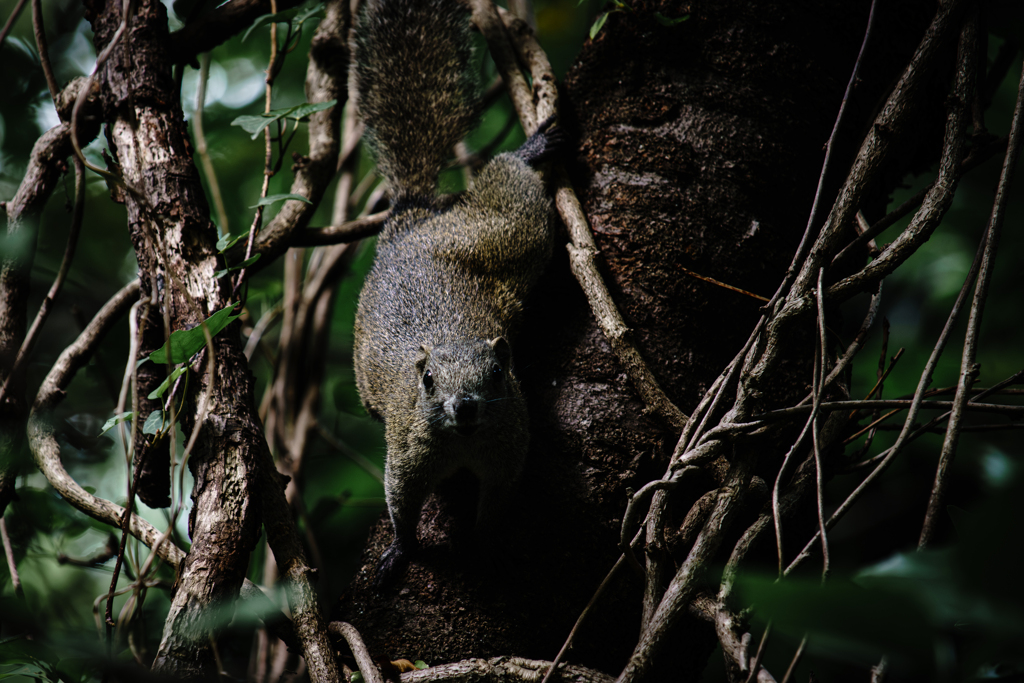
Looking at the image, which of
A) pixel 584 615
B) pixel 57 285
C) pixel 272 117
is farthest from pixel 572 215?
pixel 57 285

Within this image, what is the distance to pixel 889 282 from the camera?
13.3ft

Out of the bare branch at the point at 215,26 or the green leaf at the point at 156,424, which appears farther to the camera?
the bare branch at the point at 215,26

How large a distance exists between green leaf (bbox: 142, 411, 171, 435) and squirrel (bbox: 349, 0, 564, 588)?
2.89ft

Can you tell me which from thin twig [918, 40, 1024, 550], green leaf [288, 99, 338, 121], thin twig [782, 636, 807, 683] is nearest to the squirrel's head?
green leaf [288, 99, 338, 121]

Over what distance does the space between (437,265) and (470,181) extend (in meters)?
0.57

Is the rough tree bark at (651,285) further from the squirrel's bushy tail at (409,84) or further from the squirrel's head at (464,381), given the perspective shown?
the squirrel's bushy tail at (409,84)

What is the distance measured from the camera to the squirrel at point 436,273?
247 centimetres

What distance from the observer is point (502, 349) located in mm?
2609

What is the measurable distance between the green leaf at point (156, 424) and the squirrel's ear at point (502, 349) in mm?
1225

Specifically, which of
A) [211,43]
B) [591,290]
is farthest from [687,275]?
[211,43]

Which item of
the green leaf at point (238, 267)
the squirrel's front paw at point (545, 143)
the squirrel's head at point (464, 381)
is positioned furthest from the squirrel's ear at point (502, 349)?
the green leaf at point (238, 267)

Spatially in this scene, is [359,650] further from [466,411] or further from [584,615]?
[466,411]

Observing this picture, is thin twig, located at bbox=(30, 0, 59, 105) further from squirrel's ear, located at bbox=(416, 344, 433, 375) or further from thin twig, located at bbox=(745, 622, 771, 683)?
thin twig, located at bbox=(745, 622, 771, 683)

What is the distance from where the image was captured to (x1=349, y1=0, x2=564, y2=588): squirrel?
8.09 ft
